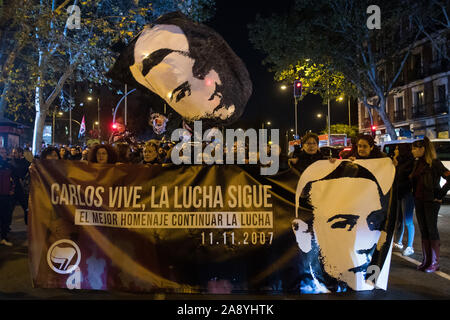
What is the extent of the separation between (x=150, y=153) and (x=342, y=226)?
324 centimetres

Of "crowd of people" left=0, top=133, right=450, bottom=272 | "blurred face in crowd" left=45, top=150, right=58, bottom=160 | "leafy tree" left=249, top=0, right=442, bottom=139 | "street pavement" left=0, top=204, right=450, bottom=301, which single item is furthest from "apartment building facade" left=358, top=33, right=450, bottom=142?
"blurred face in crowd" left=45, top=150, right=58, bottom=160

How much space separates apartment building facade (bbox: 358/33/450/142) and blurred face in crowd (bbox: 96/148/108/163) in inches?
1208

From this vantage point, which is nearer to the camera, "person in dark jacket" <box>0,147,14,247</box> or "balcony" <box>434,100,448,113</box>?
"person in dark jacket" <box>0,147,14,247</box>

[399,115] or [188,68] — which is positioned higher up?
[399,115]

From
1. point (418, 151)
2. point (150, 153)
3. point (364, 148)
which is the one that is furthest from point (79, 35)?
point (418, 151)

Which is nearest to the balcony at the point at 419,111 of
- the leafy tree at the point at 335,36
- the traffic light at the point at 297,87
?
the leafy tree at the point at 335,36

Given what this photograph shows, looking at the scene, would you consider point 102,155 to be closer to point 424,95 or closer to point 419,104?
point 424,95

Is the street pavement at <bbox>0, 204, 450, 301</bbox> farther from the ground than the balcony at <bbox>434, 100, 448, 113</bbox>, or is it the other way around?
the balcony at <bbox>434, 100, 448, 113</bbox>

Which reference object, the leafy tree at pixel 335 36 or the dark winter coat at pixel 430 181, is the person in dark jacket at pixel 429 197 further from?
the leafy tree at pixel 335 36

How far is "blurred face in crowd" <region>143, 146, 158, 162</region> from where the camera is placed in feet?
20.1

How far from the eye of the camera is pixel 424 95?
119ft

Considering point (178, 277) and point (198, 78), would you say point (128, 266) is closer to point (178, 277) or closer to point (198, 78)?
point (178, 277)

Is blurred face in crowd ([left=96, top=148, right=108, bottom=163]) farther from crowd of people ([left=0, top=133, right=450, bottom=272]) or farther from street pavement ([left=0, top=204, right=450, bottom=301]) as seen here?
street pavement ([left=0, top=204, right=450, bottom=301])
